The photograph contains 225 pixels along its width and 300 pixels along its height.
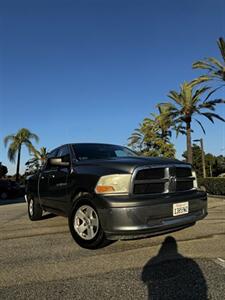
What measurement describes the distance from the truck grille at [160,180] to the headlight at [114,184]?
0.11m

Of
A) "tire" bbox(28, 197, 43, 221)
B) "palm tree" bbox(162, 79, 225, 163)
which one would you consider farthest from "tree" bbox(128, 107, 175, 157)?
"tire" bbox(28, 197, 43, 221)

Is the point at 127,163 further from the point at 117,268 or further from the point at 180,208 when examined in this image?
the point at 117,268

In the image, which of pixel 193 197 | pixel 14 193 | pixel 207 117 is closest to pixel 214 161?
pixel 207 117

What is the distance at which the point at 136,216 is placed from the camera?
14.5 ft

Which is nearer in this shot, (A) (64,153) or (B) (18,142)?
(A) (64,153)

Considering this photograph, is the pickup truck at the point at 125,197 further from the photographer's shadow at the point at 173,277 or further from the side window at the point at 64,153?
the photographer's shadow at the point at 173,277

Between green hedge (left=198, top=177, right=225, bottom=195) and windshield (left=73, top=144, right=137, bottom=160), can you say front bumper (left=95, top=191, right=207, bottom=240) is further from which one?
green hedge (left=198, top=177, right=225, bottom=195)

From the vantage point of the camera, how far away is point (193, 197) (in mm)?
5152

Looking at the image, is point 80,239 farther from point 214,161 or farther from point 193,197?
point 214,161

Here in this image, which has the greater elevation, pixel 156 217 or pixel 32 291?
pixel 156 217

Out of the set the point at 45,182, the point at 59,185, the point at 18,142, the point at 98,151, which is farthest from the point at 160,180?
the point at 18,142

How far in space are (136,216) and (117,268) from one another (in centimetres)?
67

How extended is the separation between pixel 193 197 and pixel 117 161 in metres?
1.25

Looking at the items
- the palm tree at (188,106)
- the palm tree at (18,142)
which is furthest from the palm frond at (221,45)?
the palm tree at (18,142)
